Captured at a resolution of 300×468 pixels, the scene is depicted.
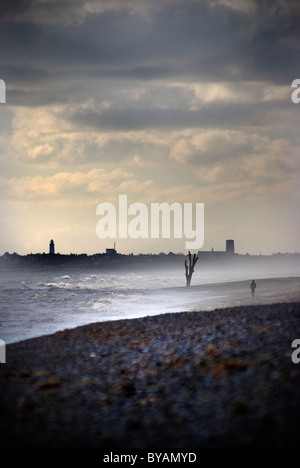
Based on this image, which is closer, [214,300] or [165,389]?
[165,389]

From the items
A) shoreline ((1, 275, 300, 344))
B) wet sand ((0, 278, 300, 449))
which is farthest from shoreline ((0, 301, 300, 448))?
shoreline ((1, 275, 300, 344))

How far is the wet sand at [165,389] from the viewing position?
6.16m

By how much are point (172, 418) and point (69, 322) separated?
15.4 meters

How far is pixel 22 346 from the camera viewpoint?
13703 millimetres

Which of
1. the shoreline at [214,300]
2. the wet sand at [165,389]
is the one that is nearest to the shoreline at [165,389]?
the wet sand at [165,389]

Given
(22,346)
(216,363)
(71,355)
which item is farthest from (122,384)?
(22,346)

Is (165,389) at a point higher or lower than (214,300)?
higher

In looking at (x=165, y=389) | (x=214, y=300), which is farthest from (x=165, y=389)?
(x=214, y=300)

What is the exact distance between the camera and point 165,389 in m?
8.29

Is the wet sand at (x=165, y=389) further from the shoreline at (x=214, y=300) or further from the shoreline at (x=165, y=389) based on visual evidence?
the shoreline at (x=214, y=300)

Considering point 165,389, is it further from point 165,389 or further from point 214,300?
point 214,300

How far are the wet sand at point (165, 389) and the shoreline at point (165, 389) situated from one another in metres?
0.02

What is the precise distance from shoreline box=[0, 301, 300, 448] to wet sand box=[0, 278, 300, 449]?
0.07ft
